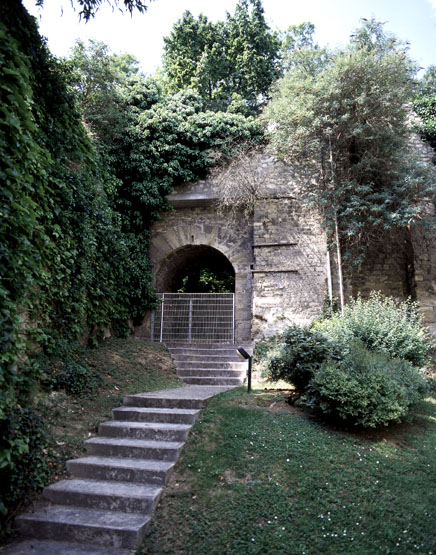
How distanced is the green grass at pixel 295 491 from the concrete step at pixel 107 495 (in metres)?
0.14

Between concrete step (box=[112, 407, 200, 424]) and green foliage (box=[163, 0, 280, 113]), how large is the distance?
49.6 feet

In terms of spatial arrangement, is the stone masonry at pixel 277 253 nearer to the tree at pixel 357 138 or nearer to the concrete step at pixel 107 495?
the tree at pixel 357 138

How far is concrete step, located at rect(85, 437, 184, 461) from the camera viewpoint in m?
3.88

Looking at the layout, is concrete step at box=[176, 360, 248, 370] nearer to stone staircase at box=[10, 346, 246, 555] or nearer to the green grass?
stone staircase at box=[10, 346, 246, 555]

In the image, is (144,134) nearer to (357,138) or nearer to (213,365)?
(357,138)

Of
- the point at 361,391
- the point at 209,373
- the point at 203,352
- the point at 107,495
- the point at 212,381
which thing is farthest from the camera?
the point at 203,352

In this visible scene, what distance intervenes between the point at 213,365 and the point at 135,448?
3.46 meters

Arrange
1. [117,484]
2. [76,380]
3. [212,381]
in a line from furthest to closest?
1. [212,381]
2. [76,380]
3. [117,484]

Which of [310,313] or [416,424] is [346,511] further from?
[310,313]

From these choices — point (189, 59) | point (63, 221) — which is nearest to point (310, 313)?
point (63, 221)

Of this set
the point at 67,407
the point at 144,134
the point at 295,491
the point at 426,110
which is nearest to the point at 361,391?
the point at 295,491

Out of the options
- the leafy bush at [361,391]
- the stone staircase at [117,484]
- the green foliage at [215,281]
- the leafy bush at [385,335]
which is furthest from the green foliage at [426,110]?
the stone staircase at [117,484]

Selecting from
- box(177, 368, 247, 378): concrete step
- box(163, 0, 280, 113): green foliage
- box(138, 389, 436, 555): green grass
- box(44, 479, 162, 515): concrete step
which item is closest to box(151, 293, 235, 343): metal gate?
box(177, 368, 247, 378): concrete step

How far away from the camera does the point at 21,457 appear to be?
10.9 ft
